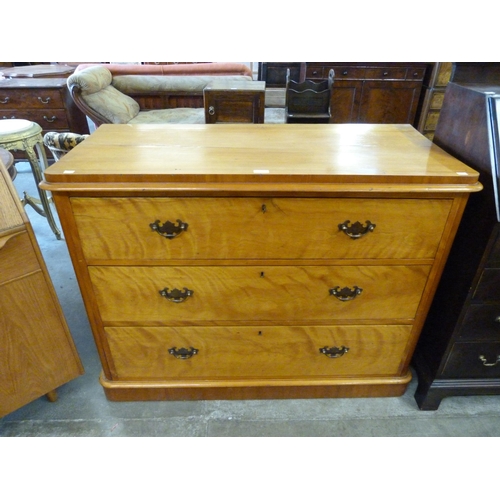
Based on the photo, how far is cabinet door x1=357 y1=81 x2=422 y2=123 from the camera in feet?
13.7

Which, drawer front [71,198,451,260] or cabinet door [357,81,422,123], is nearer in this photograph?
drawer front [71,198,451,260]

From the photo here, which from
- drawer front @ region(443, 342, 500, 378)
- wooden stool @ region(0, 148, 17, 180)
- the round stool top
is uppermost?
wooden stool @ region(0, 148, 17, 180)

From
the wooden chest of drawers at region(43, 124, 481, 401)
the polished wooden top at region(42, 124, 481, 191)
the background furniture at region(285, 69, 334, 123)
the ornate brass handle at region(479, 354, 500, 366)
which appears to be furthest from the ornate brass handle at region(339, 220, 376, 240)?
the background furniture at region(285, 69, 334, 123)

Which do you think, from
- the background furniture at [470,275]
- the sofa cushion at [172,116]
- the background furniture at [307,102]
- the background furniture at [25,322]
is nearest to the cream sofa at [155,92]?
the sofa cushion at [172,116]

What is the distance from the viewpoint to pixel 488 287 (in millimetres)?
1163

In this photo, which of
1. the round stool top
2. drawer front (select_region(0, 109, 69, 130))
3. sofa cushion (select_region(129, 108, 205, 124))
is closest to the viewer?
the round stool top

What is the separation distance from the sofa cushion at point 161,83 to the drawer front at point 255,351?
3.29 m

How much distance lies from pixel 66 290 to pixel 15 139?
3.01 feet

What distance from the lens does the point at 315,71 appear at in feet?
13.6

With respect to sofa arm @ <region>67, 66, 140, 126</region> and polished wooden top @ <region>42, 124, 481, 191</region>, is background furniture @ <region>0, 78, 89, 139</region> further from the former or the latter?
polished wooden top @ <region>42, 124, 481, 191</region>

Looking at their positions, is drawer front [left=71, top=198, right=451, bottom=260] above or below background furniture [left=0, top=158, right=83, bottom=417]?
above

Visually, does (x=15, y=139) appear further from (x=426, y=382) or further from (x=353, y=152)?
(x=426, y=382)

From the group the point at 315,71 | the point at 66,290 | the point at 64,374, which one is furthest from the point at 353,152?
the point at 315,71

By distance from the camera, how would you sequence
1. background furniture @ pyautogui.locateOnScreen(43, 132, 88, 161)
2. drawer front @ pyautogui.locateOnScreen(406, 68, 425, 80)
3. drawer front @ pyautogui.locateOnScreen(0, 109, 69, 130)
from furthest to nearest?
drawer front @ pyautogui.locateOnScreen(406, 68, 425, 80), drawer front @ pyautogui.locateOnScreen(0, 109, 69, 130), background furniture @ pyautogui.locateOnScreen(43, 132, 88, 161)
